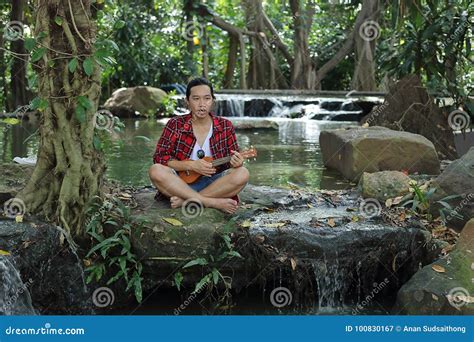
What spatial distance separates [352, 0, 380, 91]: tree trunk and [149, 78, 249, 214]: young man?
17220 mm

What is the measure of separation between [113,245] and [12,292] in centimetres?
77

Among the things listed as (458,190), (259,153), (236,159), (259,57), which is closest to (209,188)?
(236,159)

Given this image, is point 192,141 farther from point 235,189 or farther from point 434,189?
point 434,189

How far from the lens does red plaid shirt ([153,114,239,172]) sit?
182 inches

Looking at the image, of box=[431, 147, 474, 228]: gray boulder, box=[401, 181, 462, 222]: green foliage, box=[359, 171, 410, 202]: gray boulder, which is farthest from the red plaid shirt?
box=[431, 147, 474, 228]: gray boulder

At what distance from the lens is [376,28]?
21562 mm

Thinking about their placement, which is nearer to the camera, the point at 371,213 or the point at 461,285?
the point at 461,285

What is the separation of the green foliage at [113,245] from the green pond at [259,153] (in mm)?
779

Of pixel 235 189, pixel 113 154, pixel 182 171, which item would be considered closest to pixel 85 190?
pixel 182 171

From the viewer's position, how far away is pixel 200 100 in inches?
177

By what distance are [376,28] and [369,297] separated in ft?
59.3

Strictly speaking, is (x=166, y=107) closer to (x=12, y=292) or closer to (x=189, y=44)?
(x=189, y=44)

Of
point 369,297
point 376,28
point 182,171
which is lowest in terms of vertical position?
point 369,297

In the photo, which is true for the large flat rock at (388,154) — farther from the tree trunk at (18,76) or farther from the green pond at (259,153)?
the tree trunk at (18,76)
